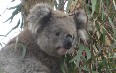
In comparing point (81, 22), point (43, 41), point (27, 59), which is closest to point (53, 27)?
point (43, 41)

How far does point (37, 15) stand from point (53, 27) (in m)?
0.20

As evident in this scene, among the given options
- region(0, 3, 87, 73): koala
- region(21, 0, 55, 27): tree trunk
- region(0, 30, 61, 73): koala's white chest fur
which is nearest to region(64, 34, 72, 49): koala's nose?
region(0, 3, 87, 73): koala

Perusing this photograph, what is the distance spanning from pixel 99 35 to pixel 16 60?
835 mm

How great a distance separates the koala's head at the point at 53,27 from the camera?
94.7 inches

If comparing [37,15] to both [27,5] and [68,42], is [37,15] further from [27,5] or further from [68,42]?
[68,42]

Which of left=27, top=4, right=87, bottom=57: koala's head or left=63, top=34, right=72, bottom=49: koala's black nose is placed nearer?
left=63, top=34, right=72, bottom=49: koala's black nose

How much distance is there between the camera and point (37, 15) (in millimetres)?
2516

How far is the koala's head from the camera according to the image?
7.89 feet

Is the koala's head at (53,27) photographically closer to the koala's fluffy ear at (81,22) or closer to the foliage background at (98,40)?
the koala's fluffy ear at (81,22)

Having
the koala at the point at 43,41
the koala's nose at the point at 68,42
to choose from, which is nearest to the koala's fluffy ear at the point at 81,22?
the koala at the point at 43,41

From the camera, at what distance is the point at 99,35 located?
88.4 inches

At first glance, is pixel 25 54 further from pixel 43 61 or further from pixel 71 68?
pixel 71 68

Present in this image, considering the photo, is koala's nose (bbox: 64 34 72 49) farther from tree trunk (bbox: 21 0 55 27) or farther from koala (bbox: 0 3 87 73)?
tree trunk (bbox: 21 0 55 27)

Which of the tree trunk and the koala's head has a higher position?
the tree trunk
